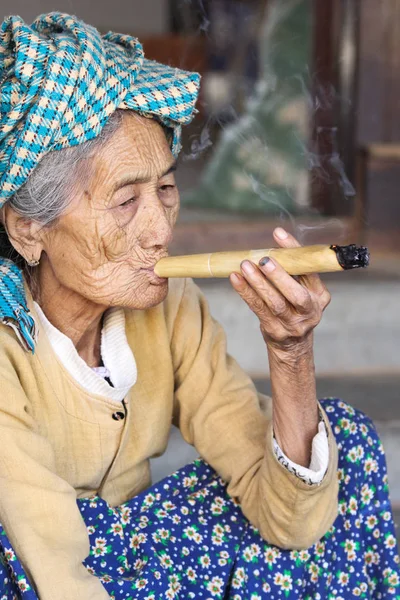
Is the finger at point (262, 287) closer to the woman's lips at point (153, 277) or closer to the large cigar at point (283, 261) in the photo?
the large cigar at point (283, 261)

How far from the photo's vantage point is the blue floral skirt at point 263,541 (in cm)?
210

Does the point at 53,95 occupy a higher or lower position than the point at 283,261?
higher

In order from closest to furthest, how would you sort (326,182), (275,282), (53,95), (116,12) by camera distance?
(275,282)
(53,95)
(326,182)
(116,12)

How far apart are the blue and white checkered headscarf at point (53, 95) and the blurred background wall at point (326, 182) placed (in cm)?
96

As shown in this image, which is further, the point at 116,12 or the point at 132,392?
the point at 116,12

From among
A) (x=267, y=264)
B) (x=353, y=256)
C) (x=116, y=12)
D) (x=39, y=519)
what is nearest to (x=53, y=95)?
(x=267, y=264)

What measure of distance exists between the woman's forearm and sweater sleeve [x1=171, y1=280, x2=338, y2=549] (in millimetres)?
41

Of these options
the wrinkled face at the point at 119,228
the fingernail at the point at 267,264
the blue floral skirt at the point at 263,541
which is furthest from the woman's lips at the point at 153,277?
the blue floral skirt at the point at 263,541

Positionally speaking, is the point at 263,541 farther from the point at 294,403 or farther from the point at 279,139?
the point at 279,139

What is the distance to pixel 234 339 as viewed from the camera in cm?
394

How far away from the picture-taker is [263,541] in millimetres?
2197

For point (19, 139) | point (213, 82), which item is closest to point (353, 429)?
point (19, 139)

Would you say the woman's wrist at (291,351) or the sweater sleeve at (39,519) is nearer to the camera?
the sweater sleeve at (39,519)

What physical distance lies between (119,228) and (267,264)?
0.42 m
